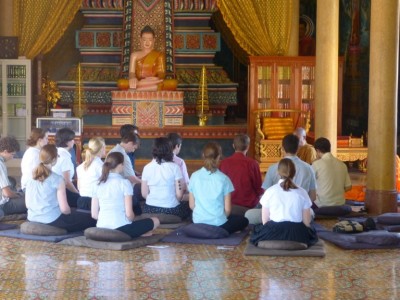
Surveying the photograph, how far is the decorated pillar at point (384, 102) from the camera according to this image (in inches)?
462

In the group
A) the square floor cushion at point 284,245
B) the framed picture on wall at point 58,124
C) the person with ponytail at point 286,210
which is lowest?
the square floor cushion at point 284,245

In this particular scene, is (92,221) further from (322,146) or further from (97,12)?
(97,12)

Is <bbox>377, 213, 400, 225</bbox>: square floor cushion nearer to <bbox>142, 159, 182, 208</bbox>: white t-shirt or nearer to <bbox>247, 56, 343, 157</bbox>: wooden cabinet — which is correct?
<bbox>142, 159, 182, 208</bbox>: white t-shirt

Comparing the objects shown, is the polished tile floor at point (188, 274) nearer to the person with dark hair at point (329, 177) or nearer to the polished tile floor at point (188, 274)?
the polished tile floor at point (188, 274)

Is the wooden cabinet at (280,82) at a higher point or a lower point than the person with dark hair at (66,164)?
higher

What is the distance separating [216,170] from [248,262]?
123 centimetres

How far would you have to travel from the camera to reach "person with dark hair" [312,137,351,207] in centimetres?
1146

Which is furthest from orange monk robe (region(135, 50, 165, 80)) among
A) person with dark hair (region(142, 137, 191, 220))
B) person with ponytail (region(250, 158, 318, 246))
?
person with ponytail (region(250, 158, 318, 246))

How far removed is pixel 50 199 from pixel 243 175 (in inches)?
88.0

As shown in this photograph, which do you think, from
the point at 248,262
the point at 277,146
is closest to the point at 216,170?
the point at 248,262

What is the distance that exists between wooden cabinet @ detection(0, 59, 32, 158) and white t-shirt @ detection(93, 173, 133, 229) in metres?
8.04

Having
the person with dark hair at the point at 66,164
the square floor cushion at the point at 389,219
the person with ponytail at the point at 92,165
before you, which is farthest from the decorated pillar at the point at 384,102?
the person with dark hair at the point at 66,164

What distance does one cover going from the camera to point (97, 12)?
19438mm

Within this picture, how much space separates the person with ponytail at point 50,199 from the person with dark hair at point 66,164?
1015 mm
